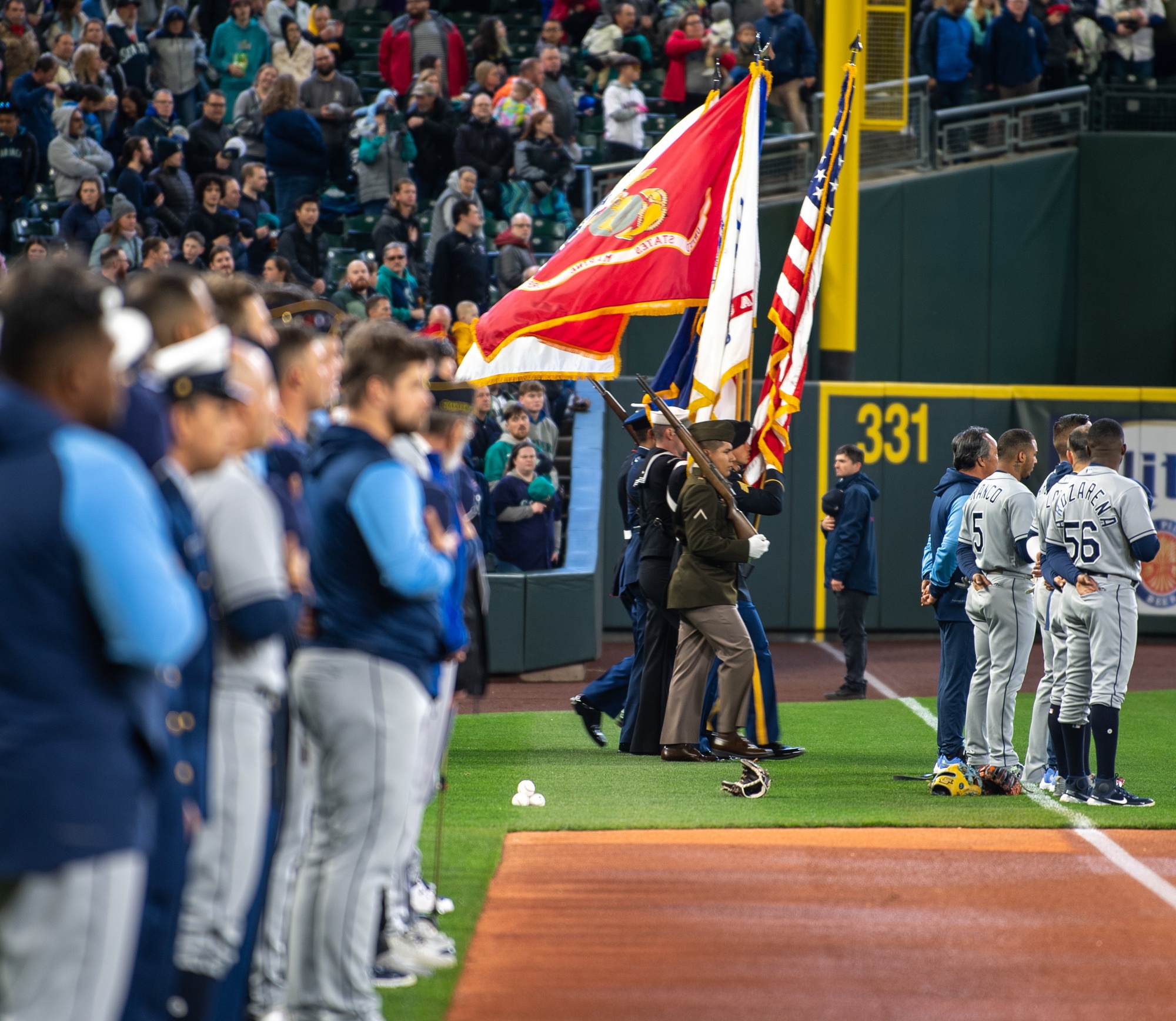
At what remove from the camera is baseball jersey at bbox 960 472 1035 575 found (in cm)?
916

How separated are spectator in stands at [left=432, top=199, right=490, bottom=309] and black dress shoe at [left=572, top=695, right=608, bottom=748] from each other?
6.51 meters

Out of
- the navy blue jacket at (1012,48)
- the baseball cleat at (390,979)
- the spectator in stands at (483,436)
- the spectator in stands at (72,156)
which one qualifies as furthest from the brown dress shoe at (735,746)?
the navy blue jacket at (1012,48)

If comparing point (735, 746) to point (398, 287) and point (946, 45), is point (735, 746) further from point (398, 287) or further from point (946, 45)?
point (946, 45)

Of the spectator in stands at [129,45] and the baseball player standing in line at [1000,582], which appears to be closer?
the baseball player standing in line at [1000,582]

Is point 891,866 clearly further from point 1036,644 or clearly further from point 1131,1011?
point 1036,644

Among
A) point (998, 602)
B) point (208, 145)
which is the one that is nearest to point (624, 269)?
point (998, 602)

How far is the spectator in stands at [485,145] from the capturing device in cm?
1777

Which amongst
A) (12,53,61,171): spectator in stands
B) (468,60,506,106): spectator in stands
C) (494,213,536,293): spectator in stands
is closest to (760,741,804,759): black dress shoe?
(494,213,536,293): spectator in stands

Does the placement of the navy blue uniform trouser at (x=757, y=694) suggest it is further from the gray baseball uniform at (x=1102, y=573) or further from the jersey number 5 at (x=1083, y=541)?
the jersey number 5 at (x=1083, y=541)

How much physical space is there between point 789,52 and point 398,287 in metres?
8.00

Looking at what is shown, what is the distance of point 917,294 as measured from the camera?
21734 mm

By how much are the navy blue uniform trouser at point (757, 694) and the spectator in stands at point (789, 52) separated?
12.1m

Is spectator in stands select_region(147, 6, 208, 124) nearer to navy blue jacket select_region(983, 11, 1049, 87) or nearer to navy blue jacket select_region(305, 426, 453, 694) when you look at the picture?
navy blue jacket select_region(983, 11, 1049, 87)

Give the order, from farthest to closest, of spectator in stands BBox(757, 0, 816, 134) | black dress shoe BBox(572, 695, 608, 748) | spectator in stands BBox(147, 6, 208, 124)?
spectator in stands BBox(757, 0, 816, 134)
spectator in stands BBox(147, 6, 208, 124)
black dress shoe BBox(572, 695, 608, 748)
